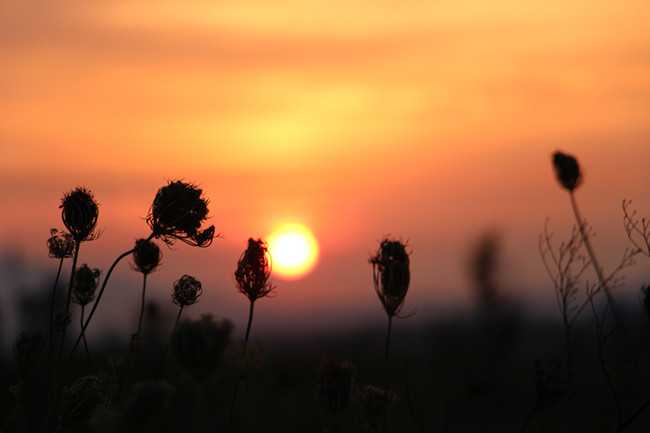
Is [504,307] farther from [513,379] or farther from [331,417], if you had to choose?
[331,417]

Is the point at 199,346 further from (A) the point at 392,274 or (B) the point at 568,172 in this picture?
(B) the point at 568,172

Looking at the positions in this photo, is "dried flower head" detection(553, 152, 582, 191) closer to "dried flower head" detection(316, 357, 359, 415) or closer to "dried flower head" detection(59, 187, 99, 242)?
"dried flower head" detection(316, 357, 359, 415)

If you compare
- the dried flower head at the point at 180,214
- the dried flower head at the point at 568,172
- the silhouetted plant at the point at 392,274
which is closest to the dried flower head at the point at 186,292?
the dried flower head at the point at 180,214

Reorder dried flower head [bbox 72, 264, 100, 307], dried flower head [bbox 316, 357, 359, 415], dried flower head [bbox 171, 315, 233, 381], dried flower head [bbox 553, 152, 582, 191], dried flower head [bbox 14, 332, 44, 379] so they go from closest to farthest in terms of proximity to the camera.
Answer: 1. dried flower head [bbox 171, 315, 233, 381]
2. dried flower head [bbox 14, 332, 44, 379]
3. dried flower head [bbox 316, 357, 359, 415]
4. dried flower head [bbox 72, 264, 100, 307]
5. dried flower head [bbox 553, 152, 582, 191]

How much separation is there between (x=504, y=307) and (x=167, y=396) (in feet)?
85.8

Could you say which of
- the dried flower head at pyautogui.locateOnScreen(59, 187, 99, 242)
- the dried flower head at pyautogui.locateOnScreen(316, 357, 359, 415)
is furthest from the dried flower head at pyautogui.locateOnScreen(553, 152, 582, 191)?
the dried flower head at pyautogui.locateOnScreen(59, 187, 99, 242)

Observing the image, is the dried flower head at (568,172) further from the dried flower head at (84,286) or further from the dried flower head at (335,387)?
the dried flower head at (84,286)

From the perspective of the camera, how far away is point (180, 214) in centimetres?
566

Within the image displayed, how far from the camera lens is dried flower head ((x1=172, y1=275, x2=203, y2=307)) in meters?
5.85

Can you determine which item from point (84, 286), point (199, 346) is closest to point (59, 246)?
point (84, 286)

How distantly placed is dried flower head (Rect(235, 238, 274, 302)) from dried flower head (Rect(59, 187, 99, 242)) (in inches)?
49.2

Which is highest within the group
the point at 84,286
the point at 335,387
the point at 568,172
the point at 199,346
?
the point at 568,172

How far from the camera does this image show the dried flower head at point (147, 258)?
628 cm

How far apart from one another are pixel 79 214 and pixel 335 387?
2379 mm
